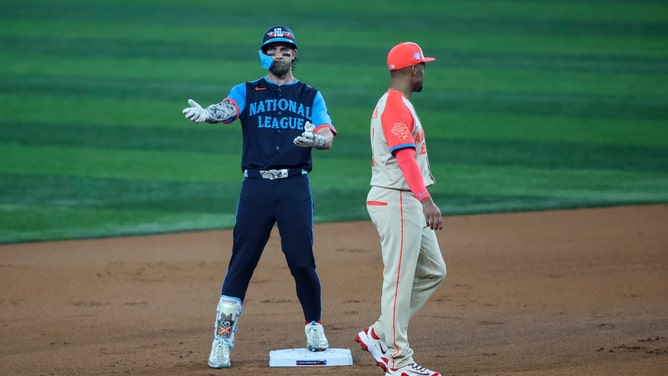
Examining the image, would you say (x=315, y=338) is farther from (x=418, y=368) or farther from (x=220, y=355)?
(x=418, y=368)

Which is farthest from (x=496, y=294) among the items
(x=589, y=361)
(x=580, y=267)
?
(x=589, y=361)

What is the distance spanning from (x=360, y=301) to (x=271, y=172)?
199 cm

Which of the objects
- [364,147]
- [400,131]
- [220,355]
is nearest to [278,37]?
[400,131]

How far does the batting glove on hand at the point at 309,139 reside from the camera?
5.55m

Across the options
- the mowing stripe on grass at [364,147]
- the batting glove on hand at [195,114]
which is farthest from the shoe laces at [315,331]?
the mowing stripe on grass at [364,147]

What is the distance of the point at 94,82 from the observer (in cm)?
1521

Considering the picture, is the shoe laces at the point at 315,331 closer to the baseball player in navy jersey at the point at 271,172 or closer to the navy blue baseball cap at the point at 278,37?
the baseball player in navy jersey at the point at 271,172

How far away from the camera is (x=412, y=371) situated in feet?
17.9

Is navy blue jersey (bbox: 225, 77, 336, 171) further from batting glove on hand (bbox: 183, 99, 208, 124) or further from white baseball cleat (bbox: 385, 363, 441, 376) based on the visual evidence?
white baseball cleat (bbox: 385, 363, 441, 376)

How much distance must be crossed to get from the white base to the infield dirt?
7 cm

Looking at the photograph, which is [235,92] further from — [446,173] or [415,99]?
[415,99]

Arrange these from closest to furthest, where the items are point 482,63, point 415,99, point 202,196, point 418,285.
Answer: point 418,285 < point 202,196 < point 415,99 < point 482,63

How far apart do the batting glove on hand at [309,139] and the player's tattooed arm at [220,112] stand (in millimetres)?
437

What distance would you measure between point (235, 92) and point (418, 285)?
1.50 m
